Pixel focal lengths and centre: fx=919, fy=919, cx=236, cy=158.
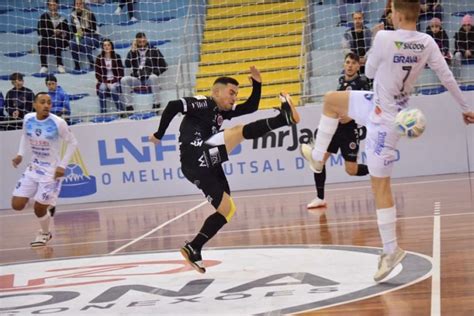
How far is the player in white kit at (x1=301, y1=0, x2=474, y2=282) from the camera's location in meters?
6.46

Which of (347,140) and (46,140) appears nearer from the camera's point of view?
(46,140)

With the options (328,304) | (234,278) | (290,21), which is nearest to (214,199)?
(234,278)

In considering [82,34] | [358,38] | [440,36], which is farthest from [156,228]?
[82,34]

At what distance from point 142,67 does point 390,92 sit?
10.6 metres

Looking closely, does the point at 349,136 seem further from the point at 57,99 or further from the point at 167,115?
the point at 57,99

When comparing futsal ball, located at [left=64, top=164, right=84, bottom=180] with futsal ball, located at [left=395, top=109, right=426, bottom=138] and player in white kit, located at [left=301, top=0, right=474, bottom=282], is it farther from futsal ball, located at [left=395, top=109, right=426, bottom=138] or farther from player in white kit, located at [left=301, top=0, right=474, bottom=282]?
futsal ball, located at [left=395, top=109, right=426, bottom=138]

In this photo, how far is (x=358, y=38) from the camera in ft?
52.4

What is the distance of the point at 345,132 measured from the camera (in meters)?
11.6

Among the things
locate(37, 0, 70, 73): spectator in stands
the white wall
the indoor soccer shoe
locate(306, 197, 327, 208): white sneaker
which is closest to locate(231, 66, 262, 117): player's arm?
the indoor soccer shoe

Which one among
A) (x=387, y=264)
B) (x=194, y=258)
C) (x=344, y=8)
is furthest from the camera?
(x=344, y=8)

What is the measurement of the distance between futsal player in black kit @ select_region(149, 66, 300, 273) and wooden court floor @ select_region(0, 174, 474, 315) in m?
1.44

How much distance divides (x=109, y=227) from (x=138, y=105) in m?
5.03

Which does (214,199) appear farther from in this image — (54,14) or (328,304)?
(54,14)

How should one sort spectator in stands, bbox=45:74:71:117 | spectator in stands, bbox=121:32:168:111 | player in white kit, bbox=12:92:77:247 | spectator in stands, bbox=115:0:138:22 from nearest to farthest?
1. player in white kit, bbox=12:92:77:247
2. spectator in stands, bbox=45:74:71:117
3. spectator in stands, bbox=121:32:168:111
4. spectator in stands, bbox=115:0:138:22
